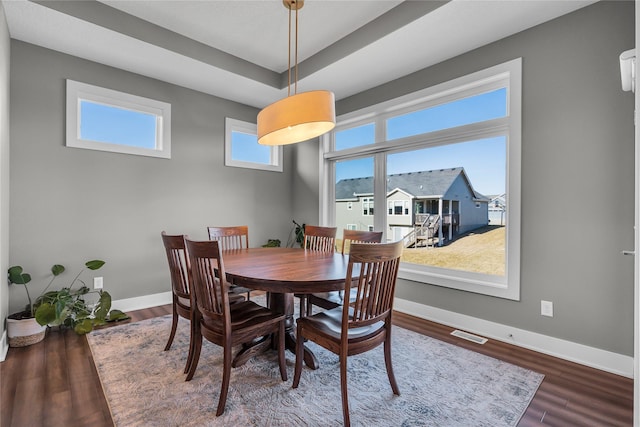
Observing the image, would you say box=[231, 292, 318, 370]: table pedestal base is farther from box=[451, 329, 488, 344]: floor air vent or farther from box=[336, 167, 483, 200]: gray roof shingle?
box=[336, 167, 483, 200]: gray roof shingle

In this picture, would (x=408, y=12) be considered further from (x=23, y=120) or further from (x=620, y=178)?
(x=23, y=120)

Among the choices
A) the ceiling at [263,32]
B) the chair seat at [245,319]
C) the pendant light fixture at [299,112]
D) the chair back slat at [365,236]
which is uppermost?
the ceiling at [263,32]

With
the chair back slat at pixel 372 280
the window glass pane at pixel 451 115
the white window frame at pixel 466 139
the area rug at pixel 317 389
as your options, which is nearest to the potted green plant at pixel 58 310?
the area rug at pixel 317 389

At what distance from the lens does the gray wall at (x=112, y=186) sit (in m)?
2.87

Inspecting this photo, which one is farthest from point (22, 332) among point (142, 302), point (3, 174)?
point (3, 174)

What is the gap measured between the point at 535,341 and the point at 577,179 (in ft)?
4.36

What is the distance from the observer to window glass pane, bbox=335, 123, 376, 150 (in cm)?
395

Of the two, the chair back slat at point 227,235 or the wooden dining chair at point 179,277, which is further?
the chair back slat at point 227,235

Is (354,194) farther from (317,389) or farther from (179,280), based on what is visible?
(317,389)

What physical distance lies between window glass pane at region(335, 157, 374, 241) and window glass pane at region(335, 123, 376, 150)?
21cm

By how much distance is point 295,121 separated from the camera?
208 cm

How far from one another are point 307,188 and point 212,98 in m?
1.78

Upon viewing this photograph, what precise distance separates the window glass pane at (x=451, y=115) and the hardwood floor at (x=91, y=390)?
208 centimetres

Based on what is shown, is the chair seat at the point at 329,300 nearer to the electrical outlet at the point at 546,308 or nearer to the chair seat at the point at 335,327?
the chair seat at the point at 335,327
